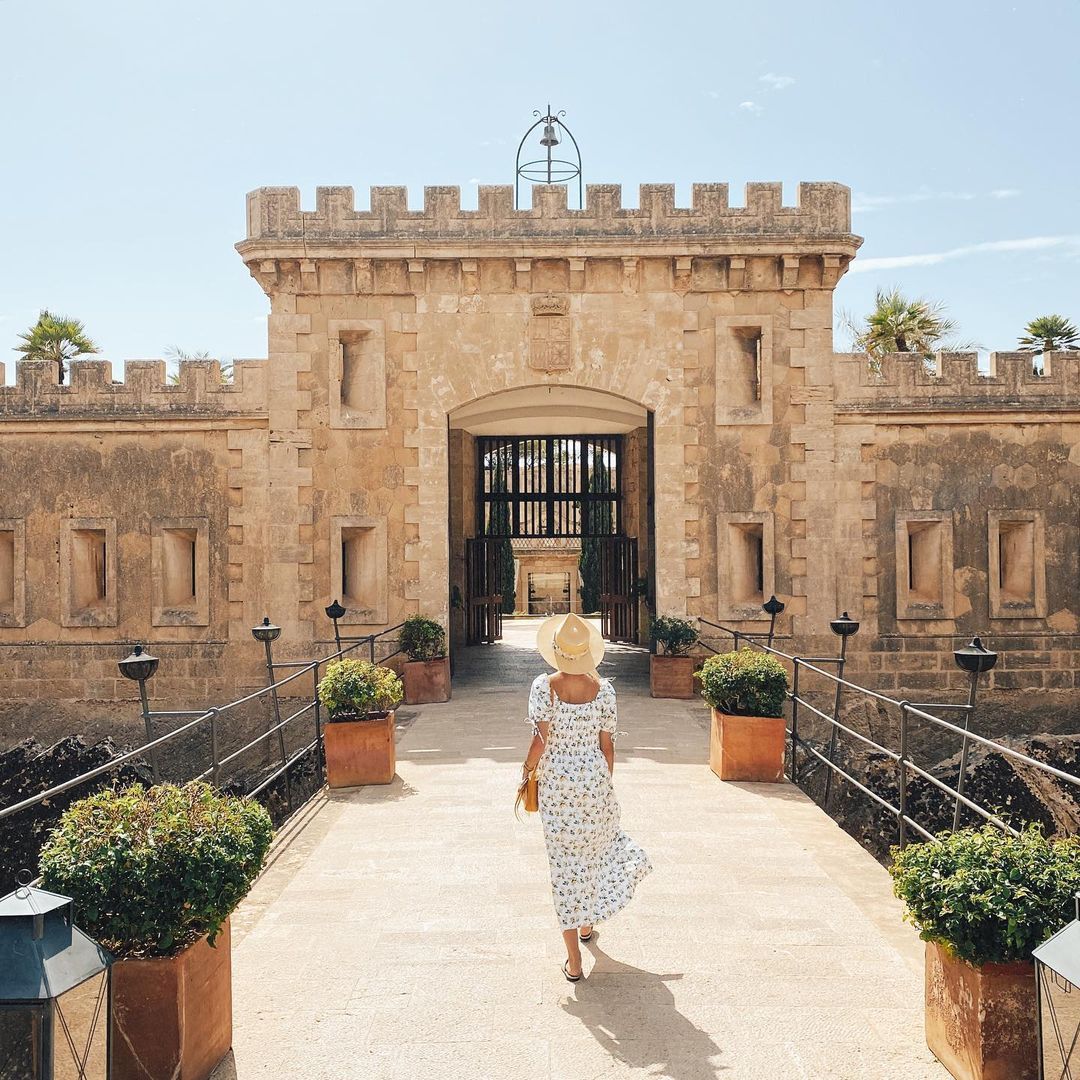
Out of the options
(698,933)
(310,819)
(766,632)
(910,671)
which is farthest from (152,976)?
(910,671)

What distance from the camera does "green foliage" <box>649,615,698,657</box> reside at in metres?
13.2

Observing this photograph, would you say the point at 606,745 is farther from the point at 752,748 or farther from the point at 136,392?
the point at 136,392

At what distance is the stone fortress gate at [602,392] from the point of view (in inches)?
539

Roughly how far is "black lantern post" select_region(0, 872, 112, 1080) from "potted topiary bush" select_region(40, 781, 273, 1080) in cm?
60

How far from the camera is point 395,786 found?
8.84 m

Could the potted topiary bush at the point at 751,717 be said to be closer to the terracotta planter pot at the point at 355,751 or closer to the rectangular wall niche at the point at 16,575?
the terracotta planter pot at the point at 355,751

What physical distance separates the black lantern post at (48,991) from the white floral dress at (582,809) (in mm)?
2317

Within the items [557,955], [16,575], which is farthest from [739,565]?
[16,575]

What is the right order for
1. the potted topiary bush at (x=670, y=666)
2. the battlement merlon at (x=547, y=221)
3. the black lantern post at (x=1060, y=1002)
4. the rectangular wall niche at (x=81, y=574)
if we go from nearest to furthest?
1. the black lantern post at (x=1060, y=1002)
2. the potted topiary bush at (x=670, y=666)
3. the battlement merlon at (x=547, y=221)
4. the rectangular wall niche at (x=81, y=574)

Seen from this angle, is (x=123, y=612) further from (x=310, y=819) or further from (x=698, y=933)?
(x=698, y=933)

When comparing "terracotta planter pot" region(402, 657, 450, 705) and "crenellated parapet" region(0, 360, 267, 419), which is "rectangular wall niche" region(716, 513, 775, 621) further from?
"crenellated parapet" region(0, 360, 267, 419)

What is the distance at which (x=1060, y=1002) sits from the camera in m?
3.04

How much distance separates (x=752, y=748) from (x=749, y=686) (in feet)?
1.80

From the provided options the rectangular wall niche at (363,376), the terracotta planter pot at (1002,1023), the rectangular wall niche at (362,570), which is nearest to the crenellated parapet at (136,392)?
the rectangular wall niche at (363,376)
